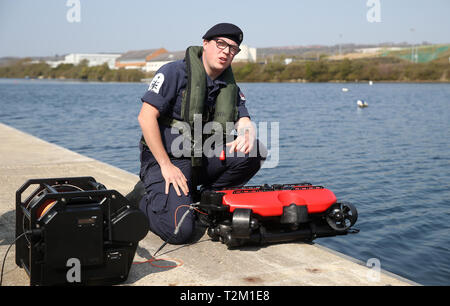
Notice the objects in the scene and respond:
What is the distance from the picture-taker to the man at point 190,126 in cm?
400

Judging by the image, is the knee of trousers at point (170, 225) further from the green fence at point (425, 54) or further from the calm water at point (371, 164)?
the green fence at point (425, 54)

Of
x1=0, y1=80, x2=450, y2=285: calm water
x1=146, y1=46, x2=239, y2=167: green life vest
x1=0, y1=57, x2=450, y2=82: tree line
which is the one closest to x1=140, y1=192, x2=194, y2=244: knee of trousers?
x1=146, y1=46, x2=239, y2=167: green life vest

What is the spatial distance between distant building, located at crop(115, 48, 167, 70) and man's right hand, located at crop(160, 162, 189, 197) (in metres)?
96.6

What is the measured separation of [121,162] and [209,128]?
796cm

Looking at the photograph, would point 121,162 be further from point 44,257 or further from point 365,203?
point 44,257

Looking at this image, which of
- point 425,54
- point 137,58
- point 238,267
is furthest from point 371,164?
point 137,58

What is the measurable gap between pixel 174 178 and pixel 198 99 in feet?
2.21

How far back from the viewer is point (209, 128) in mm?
4348

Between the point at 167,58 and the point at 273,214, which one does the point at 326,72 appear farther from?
the point at 273,214

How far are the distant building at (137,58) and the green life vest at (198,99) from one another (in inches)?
3789

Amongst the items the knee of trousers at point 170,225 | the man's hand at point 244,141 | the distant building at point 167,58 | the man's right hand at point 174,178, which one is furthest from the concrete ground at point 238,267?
the distant building at point 167,58

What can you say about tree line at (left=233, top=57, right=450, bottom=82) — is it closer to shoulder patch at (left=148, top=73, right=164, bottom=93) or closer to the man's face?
the man's face

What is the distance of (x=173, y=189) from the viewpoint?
4.06 meters
